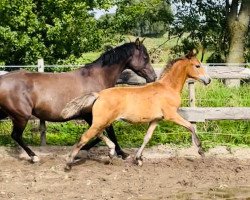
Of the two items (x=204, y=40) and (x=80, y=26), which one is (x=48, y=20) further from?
(x=204, y=40)

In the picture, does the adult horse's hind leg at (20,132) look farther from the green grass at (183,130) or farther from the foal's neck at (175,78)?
the foal's neck at (175,78)

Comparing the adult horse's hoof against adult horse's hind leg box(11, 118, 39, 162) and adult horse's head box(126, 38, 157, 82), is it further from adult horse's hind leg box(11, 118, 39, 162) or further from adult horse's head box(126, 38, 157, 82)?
adult horse's hind leg box(11, 118, 39, 162)

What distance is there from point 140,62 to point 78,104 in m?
1.49

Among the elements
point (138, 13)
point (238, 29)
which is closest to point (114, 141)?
point (138, 13)

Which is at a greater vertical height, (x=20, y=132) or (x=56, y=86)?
(x=56, y=86)

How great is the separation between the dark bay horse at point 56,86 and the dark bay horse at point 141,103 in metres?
0.49

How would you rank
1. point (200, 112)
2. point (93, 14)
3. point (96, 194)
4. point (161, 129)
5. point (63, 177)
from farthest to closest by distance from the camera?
1. point (93, 14)
2. point (161, 129)
3. point (200, 112)
4. point (63, 177)
5. point (96, 194)

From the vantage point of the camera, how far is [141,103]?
7.87 meters

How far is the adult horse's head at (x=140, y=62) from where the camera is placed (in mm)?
8773

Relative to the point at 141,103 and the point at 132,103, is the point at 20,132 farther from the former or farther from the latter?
the point at 141,103

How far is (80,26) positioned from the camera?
1812 centimetres

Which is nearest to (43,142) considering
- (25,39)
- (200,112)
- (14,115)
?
(14,115)

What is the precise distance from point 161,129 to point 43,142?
7.02ft

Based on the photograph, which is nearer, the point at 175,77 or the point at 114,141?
the point at 175,77
